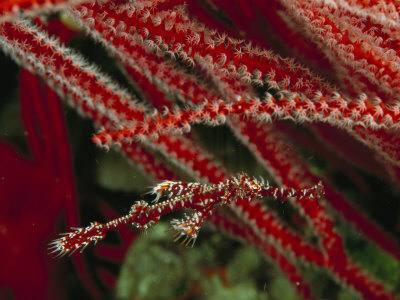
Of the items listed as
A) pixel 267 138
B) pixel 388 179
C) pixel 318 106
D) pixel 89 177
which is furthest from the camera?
pixel 89 177

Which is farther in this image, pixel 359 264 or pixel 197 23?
pixel 359 264

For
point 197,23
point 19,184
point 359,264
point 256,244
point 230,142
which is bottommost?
point 19,184

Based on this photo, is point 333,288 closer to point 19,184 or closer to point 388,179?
point 388,179

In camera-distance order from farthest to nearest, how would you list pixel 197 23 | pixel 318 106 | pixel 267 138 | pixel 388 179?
pixel 388 179 → pixel 267 138 → pixel 197 23 → pixel 318 106

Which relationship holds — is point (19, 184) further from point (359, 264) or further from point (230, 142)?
point (359, 264)

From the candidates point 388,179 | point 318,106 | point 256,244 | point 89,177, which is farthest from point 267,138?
point 89,177

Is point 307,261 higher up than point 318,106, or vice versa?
point 318,106

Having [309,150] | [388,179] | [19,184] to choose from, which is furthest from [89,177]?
[388,179]
